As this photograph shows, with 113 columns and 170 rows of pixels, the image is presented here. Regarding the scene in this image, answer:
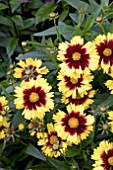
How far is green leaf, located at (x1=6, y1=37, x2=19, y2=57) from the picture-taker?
228 centimetres

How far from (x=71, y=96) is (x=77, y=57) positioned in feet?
0.50

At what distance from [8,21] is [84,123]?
0.86m

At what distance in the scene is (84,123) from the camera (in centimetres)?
166

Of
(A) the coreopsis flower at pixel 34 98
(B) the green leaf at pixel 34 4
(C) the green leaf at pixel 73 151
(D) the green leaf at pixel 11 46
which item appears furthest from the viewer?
(B) the green leaf at pixel 34 4

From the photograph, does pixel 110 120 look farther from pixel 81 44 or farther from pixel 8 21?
pixel 8 21

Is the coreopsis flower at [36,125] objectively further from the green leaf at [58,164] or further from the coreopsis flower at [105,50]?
the coreopsis flower at [105,50]

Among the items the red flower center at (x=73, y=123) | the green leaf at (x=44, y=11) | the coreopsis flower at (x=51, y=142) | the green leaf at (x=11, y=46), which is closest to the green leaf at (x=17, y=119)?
the coreopsis flower at (x=51, y=142)

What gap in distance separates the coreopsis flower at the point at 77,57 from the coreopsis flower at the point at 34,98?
0.10 meters

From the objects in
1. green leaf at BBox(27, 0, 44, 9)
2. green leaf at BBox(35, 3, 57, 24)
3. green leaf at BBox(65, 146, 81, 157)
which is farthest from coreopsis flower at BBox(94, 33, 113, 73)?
green leaf at BBox(27, 0, 44, 9)

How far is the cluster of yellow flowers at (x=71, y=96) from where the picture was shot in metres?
1.65

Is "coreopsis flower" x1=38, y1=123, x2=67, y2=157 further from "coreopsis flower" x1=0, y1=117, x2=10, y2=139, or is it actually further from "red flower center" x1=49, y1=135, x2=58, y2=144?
"coreopsis flower" x1=0, y1=117, x2=10, y2=139

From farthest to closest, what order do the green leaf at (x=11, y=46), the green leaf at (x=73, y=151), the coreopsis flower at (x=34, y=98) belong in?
the green leaf at (x=11, y=46) → the green leaf at (x=73, y=151) → the coreopsis flower at (x=34, y=98)

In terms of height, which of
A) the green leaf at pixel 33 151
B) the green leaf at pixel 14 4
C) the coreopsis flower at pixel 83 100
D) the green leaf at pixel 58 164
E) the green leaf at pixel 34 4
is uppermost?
the green leaf at pixel 34 4

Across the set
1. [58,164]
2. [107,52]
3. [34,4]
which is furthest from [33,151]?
[34,4]
